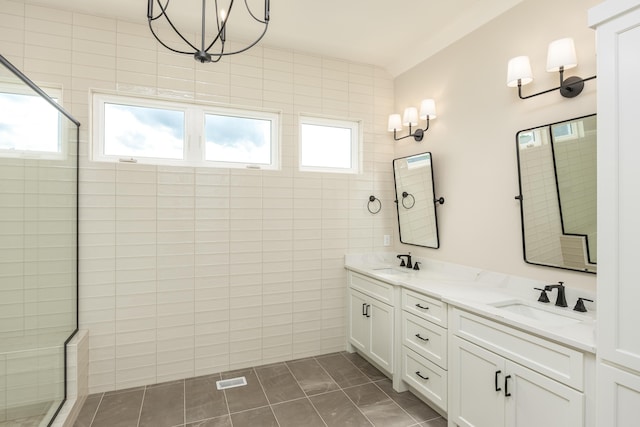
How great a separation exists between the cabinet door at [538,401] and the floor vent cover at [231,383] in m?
1.89

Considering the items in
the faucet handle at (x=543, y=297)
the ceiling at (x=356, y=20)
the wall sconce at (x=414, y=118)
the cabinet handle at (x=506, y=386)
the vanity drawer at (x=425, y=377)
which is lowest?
the vanity drawer at (x=425, y=377)

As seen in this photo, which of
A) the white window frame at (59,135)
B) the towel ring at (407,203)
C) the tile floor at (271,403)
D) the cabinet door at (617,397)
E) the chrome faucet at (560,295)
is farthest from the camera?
the towel ring at (407,203)

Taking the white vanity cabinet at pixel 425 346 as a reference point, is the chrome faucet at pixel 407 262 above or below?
above

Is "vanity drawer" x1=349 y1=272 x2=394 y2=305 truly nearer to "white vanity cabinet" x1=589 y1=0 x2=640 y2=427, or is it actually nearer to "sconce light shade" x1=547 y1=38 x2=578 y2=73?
"white vanity cabinet" x1=589 y1=0 x2=640 y2=427

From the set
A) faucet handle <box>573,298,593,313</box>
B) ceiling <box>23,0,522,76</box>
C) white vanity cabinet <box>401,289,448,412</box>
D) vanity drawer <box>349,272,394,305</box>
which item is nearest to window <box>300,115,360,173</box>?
ceiling <box>23,0,522,76</box>

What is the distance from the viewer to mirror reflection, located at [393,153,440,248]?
2.94 m

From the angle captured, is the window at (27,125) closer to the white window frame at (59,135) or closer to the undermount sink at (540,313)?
the white window frame at (59,135)

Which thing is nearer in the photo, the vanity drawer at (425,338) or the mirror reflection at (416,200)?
the vanity drawer at (425,338)

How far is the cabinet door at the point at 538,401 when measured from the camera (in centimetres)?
142

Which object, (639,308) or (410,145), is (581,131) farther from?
(410,145)

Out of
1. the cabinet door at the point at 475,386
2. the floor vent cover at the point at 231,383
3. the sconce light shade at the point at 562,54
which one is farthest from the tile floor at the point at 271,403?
the sconce light shade at the point at 562,54

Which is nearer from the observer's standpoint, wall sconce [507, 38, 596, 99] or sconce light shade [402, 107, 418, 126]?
wall sconce [507, 38, 596, 99]

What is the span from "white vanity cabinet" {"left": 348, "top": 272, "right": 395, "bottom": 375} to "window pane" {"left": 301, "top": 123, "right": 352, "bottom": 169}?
1111 mm

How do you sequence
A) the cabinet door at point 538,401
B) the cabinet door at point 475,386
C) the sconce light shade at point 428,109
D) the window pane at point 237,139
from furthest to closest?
the window pane at point 237,139 → the sconce light shade at point 428,109 → the cabinet door at point 475,386 → the cabinet door at point 538,401
